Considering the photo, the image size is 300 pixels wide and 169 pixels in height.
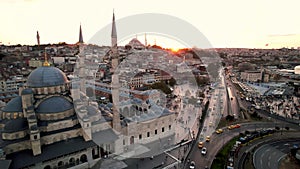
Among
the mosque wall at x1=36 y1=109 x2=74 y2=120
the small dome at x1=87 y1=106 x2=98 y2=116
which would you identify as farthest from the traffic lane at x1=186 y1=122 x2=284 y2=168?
the mosque wall at x1=36 y1=109 x2=74 y2=120

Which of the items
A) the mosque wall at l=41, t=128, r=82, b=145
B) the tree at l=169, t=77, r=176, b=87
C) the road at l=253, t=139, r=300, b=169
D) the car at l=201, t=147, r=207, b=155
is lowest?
the road at l=253, t=139, r=300, b=169

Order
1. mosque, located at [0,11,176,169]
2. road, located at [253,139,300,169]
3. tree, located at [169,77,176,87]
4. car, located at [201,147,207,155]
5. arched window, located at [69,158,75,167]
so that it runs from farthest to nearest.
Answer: tree, located at [169,77,176,87] < car, located at [201,147,207,155] < road, located at [253,139,300,169] < arched window, located at [69,158,75,167] < mosque, located at [0,11,176,169]

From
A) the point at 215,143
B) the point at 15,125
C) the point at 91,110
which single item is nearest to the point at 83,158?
the point at 91,110

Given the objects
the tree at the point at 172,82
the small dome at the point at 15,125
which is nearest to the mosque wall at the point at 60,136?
the small dome at the point at 15,125

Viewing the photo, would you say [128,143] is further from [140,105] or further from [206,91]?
[206,91]

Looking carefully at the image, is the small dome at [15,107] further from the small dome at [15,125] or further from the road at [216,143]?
the road at [216,143]

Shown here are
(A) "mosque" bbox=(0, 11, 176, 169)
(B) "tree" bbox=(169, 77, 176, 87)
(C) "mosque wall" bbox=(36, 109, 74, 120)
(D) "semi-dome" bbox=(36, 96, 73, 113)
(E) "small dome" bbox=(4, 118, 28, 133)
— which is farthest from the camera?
(B) "tree" bbox=(169, 77, 176, 87)

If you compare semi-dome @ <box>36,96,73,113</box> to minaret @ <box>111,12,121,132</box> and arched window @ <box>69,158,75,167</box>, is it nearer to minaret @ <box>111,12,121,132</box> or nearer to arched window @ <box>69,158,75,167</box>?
minaret @ <box>111,12,121,132</box>

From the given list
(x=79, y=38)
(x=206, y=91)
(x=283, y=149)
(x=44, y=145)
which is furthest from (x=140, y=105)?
(x=206, y=91)
